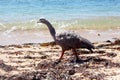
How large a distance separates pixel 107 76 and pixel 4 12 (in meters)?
13.2

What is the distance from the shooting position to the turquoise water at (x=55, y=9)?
63.0ft

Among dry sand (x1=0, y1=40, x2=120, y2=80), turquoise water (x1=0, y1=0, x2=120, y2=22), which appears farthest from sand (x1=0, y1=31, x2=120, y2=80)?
turquoise water (x1=0, y1=0, x2=120, y2=22)

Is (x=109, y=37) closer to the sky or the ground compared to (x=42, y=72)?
closer to the ground

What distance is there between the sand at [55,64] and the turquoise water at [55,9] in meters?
7.66

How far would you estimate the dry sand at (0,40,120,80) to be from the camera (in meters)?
7.76

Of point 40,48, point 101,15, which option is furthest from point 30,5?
point 40,48

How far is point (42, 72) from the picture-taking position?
7926mm

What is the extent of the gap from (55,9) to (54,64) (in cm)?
1285

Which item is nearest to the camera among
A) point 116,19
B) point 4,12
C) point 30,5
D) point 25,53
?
point 25,53

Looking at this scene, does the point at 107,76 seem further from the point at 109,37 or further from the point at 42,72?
the point at 109,37

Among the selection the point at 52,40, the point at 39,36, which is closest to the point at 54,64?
the point at 52,40

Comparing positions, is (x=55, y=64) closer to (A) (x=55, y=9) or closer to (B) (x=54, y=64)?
(B) (x=54, y=64)

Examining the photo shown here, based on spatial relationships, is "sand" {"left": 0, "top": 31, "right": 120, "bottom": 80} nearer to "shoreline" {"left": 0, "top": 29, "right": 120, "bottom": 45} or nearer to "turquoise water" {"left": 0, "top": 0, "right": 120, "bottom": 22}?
"shoreline" {"left": 0, "top": 29, "right": 120, "bottom": 45}

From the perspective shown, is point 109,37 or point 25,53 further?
point 109,37
